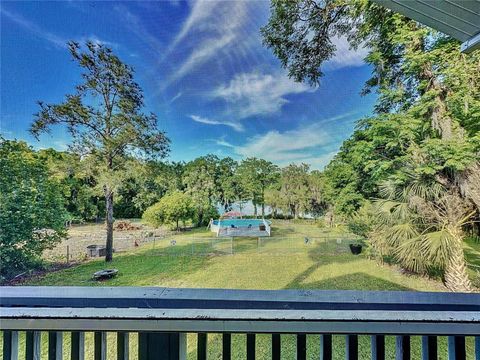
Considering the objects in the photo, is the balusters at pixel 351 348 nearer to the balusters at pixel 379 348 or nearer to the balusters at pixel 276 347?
the balusters at pixel 379 348

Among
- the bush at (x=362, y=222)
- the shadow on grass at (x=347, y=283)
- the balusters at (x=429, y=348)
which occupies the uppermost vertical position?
the bush at (x=362, y=222)

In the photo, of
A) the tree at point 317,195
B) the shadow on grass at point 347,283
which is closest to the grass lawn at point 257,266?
the shadow on grass at point 347,283

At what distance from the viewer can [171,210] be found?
1.68 meters

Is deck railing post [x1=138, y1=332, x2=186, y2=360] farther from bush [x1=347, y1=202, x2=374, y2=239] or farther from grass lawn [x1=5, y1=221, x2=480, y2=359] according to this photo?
bush [x1=347, y1=202, x2=374, y2=239]

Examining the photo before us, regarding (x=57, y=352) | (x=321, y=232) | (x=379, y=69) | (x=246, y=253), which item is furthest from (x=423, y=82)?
(x=57, y=352)

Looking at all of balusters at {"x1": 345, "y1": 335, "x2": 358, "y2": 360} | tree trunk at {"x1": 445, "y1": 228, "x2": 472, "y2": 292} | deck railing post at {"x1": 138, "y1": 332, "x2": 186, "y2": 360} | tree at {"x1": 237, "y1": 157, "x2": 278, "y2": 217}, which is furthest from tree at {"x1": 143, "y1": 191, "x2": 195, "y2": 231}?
tree trunk at {"x1": 445, "y1": 228, "x2": 472, "y2": 292}

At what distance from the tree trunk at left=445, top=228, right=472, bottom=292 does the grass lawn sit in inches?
2.8

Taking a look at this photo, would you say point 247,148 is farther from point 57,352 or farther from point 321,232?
point 57,352

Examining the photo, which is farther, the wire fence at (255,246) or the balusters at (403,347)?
the wire fence at (255,246)

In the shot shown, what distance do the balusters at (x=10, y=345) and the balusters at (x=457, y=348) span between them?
1.42m

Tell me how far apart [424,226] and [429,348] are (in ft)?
3.12

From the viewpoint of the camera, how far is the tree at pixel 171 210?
1.67m

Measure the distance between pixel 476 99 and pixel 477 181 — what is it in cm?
49

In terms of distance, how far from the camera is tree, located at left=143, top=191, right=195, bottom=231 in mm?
1675
